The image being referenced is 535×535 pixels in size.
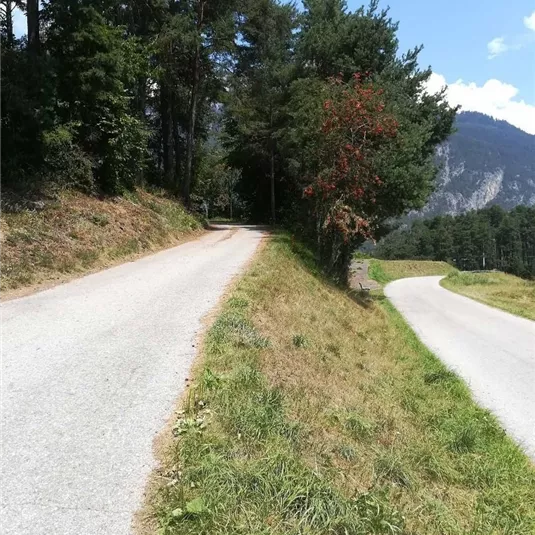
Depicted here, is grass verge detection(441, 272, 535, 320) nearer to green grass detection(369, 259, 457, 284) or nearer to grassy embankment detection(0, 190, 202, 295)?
green grass detection(369, 259, 457, 284)

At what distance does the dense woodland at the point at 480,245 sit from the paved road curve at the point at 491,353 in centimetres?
10883

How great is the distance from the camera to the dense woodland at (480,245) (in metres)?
131

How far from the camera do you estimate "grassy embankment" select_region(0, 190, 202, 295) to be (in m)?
10.5

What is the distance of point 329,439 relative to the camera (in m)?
4.84

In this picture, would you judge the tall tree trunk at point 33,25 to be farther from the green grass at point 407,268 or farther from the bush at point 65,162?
the green grass at point 407,268

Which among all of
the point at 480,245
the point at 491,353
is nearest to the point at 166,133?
the point at 491,353

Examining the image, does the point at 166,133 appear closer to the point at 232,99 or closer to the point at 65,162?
the point at 232,99

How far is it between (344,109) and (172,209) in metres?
9.13

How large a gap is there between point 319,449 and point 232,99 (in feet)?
90.8

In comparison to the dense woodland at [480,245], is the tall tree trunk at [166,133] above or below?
above

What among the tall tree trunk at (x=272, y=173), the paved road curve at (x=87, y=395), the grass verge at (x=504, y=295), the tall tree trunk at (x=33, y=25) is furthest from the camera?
the tall tree trunk at (x=272, y=173)

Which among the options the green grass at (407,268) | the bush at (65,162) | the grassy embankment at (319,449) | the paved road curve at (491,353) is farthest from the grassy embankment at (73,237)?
the green grass at (407,268)

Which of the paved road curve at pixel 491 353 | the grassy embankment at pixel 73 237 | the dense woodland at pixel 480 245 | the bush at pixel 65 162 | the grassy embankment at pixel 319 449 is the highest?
the bush at pixel 65 162

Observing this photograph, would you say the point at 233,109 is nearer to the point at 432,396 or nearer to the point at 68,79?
the point at 68,79
